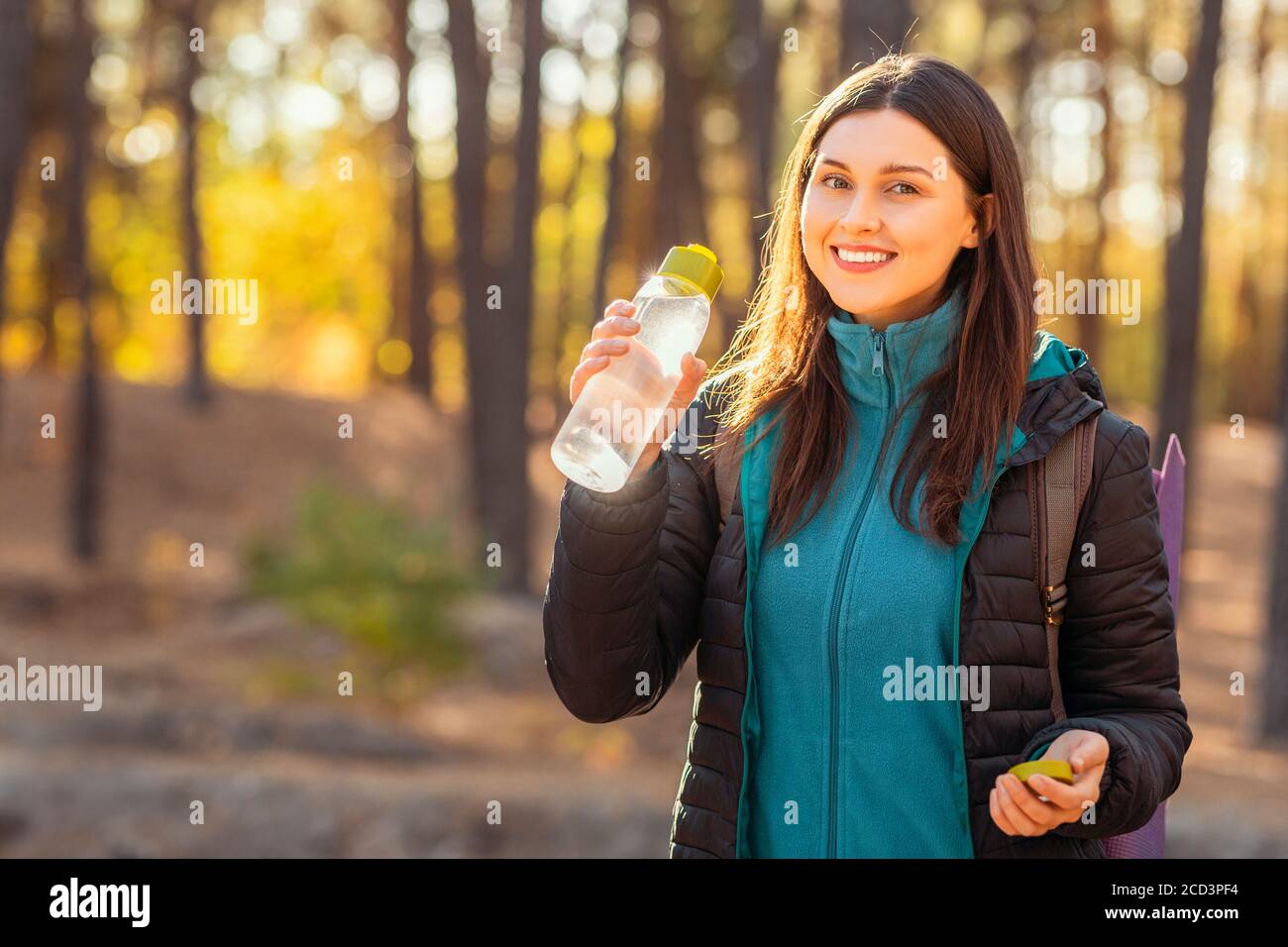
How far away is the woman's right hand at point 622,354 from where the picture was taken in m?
2.32

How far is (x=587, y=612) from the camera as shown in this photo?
232cm

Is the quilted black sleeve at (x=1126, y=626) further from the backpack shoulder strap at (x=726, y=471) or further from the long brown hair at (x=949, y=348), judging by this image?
the backpack shoulder strap at (x=726, y=471)

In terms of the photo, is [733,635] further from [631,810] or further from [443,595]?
[443,595]

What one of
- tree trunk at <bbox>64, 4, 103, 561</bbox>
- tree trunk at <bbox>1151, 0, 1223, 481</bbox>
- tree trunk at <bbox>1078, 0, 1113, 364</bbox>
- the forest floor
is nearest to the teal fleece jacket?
the forest floor

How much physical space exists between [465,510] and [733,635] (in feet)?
51.1

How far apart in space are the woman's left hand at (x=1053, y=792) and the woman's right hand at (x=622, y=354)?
28.9 inches

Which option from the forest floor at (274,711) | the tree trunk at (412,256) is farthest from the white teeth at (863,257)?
the tree trunk at (412,256)

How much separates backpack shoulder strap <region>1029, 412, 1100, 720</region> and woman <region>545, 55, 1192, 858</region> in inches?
0.7

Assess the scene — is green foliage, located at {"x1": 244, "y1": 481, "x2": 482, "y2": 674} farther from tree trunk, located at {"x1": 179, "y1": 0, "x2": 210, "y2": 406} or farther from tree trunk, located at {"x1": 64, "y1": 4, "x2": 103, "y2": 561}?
tree trunk, located at {"x1": 179, "y1": 0, "x2": 210, "y2": 406}

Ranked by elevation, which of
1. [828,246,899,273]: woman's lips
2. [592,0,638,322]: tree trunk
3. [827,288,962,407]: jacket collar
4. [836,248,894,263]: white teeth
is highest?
[592,0,638,322]: tree trunk

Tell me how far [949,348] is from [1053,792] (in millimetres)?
751

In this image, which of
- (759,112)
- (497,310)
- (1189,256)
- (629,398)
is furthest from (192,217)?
(629,398)

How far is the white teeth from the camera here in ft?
7.78
